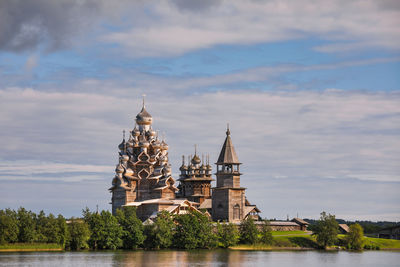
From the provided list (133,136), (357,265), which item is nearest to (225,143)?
(133,136)

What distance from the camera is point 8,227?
2494 inches

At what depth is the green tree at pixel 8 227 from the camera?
6297cm

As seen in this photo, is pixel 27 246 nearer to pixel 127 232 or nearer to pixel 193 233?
pixel 127 232

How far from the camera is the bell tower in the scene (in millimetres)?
85500

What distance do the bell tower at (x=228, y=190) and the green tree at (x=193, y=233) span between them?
40.1 feet

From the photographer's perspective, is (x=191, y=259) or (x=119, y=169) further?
(x=119, y=169)

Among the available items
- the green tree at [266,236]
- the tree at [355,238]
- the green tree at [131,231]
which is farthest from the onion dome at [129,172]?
the tree at [355,238]

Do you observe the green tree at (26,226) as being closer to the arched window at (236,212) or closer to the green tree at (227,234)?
the green tree at (227,234)

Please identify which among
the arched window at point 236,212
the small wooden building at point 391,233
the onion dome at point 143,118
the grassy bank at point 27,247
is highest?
the onion dome at point 143,118

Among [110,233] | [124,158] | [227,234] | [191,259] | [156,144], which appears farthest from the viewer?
[156,144]

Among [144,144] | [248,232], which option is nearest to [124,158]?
[144,144]

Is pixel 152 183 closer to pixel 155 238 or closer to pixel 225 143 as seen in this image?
pixel 225 143

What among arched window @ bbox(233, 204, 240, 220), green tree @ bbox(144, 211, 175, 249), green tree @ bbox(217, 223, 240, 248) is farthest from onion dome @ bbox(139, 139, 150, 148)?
green tree @ bbox(217, 223, 240, 248)

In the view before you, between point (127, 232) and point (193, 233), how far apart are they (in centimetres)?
623
